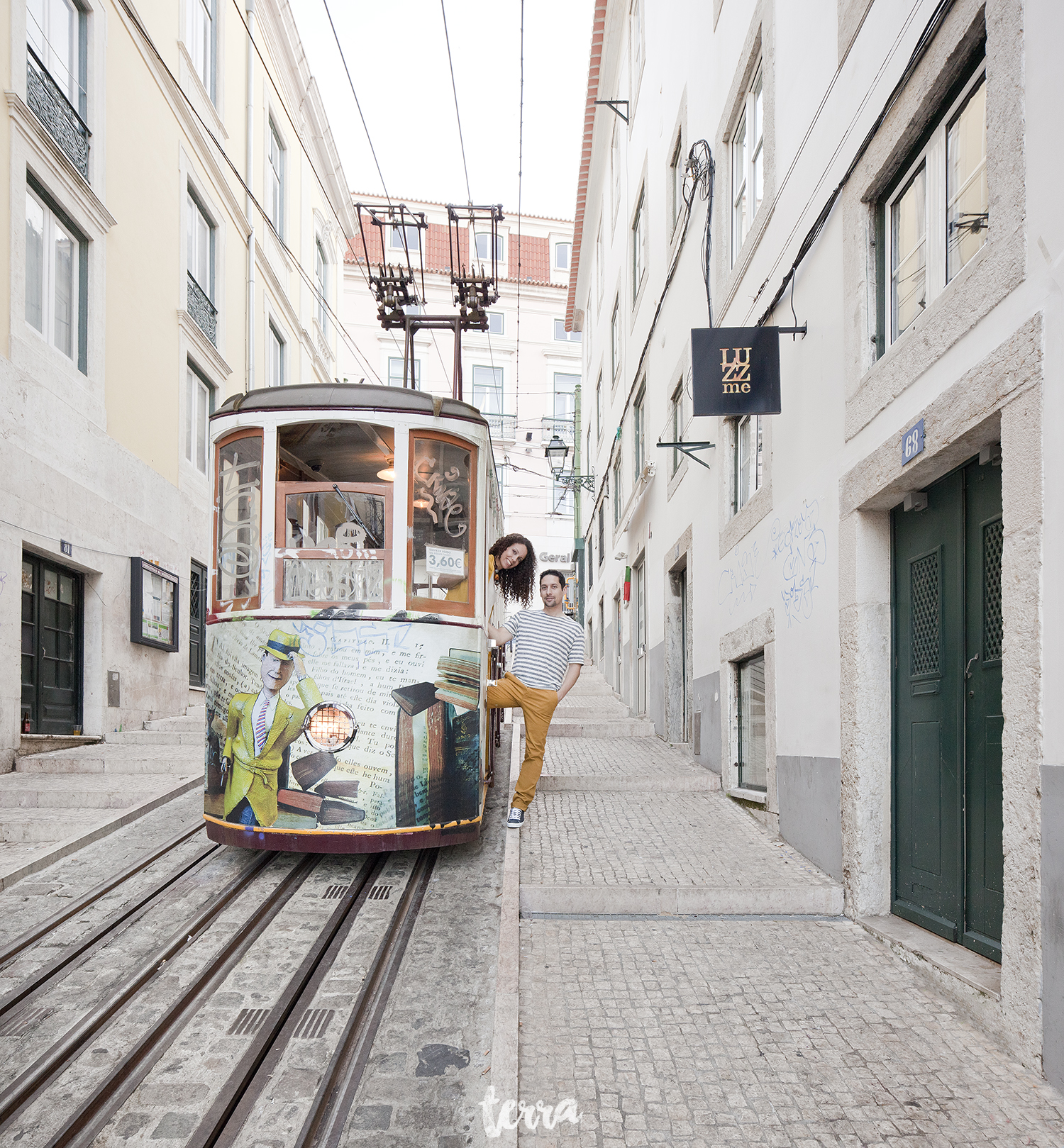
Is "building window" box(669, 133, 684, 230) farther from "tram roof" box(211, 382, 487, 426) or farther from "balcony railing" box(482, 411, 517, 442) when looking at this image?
"balcony railing" box(482, 411, 517, 442)

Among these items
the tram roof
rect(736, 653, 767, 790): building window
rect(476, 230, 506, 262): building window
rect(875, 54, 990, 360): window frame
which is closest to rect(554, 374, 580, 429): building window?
rect(476, 230, 506, 262): building window

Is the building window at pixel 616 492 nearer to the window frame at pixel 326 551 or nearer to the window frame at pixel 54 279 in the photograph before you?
the window frame at pixel 54 279

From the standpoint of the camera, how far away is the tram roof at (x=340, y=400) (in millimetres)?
6082

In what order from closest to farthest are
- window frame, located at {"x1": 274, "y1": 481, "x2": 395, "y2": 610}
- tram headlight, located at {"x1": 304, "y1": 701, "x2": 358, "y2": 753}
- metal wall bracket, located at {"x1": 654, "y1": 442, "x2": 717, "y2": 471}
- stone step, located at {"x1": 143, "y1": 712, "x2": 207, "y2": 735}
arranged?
tram headlight, located at {"x1": 304, "y1": 701, "x2": 358, "y2": 753}, window frame, located at {"x1": 274, "y1": 481, "x2": 395, "y2": 610}, metal wall bracket, located at {"x1": 654, "y1": 442, "x2": 717, "y2": 471}, stone step, located at {"x1": 143, "y1": 712, "x2": 207, "y2": 735}

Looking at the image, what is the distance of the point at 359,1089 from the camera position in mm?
3432

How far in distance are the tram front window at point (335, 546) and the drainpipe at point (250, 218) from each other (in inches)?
506

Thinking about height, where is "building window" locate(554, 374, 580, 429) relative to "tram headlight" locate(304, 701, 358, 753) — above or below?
above

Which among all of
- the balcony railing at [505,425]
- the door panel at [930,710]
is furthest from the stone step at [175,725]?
the balcony railing at [505,425]

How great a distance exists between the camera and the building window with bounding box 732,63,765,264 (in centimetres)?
795

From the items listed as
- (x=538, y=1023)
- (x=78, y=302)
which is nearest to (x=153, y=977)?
(x=538, y=1023)

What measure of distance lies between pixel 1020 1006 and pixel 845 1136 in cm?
91

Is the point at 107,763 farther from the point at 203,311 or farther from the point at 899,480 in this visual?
the point at 203,311

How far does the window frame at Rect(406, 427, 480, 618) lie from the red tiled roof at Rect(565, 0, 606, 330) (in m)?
14.1

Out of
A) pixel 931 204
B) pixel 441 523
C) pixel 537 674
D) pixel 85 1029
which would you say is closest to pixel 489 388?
pixel 537 674
